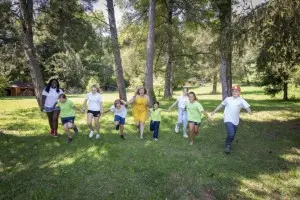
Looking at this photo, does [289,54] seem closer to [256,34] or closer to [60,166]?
[256,34]

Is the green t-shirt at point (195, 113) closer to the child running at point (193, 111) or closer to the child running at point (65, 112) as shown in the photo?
the child running at point (193, 111)

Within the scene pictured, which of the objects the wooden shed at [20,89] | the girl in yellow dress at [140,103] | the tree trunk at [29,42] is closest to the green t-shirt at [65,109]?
the girl in yellow dress at [140,103]

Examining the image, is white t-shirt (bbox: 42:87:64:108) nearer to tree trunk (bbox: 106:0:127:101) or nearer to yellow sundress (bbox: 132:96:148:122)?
yellow sundress (bbox: 132:96:148:122)

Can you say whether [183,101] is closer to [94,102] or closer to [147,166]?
[94,102]

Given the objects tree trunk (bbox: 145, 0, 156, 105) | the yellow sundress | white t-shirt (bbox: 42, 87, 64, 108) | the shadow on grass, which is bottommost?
the shadow on grass

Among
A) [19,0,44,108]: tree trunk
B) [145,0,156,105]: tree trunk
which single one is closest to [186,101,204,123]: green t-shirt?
[145,0,156,105]: tree trunk

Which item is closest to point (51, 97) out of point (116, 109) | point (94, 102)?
point (94, 102)

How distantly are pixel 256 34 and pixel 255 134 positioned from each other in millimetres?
4115

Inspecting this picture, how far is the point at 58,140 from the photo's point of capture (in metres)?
11.0

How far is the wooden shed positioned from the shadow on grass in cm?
4593

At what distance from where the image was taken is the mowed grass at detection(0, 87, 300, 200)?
24.4 feet

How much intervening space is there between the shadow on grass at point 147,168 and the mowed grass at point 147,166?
0.08 ft

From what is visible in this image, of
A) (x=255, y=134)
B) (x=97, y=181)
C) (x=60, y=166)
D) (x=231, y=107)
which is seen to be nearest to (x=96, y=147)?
(x=60, y=166)

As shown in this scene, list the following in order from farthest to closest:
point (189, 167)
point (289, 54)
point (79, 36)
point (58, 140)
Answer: point (79, 36)
point (289, 54)
point (58, 140)
point (189, 167)
